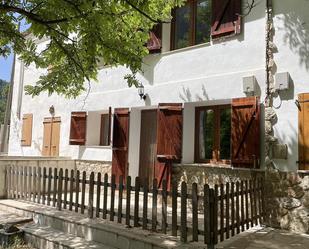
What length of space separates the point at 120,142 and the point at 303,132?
5344 millimetres

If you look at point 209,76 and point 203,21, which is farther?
point 203,21

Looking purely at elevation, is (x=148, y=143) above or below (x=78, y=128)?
below

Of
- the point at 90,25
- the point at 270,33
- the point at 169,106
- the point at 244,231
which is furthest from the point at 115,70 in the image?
the point at 244,231

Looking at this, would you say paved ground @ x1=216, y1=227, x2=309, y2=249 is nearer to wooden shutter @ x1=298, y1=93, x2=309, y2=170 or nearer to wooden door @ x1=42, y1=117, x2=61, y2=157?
wooden shutter @ x1=298, y1=93, x2=309, y2=170

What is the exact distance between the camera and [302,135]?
709 cm

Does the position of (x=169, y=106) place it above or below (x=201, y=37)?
below

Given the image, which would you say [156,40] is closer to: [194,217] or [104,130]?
[104,130]

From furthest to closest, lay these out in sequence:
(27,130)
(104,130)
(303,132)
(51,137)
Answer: (27,130), (51,137), (104,130), (303,132)

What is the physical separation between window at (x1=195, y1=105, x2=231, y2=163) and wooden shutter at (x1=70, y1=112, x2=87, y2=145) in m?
4.26

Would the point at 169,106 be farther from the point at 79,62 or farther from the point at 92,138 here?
the point at 92,138

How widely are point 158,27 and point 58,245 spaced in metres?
6.28

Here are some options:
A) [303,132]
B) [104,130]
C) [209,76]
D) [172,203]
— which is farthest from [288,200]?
[104,130]

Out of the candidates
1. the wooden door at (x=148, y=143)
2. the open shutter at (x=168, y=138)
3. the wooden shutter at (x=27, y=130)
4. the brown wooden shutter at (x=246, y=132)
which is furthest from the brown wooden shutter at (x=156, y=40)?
the wooden shutter at (x=27, y=130)

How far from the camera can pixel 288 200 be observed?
23.7 ft
